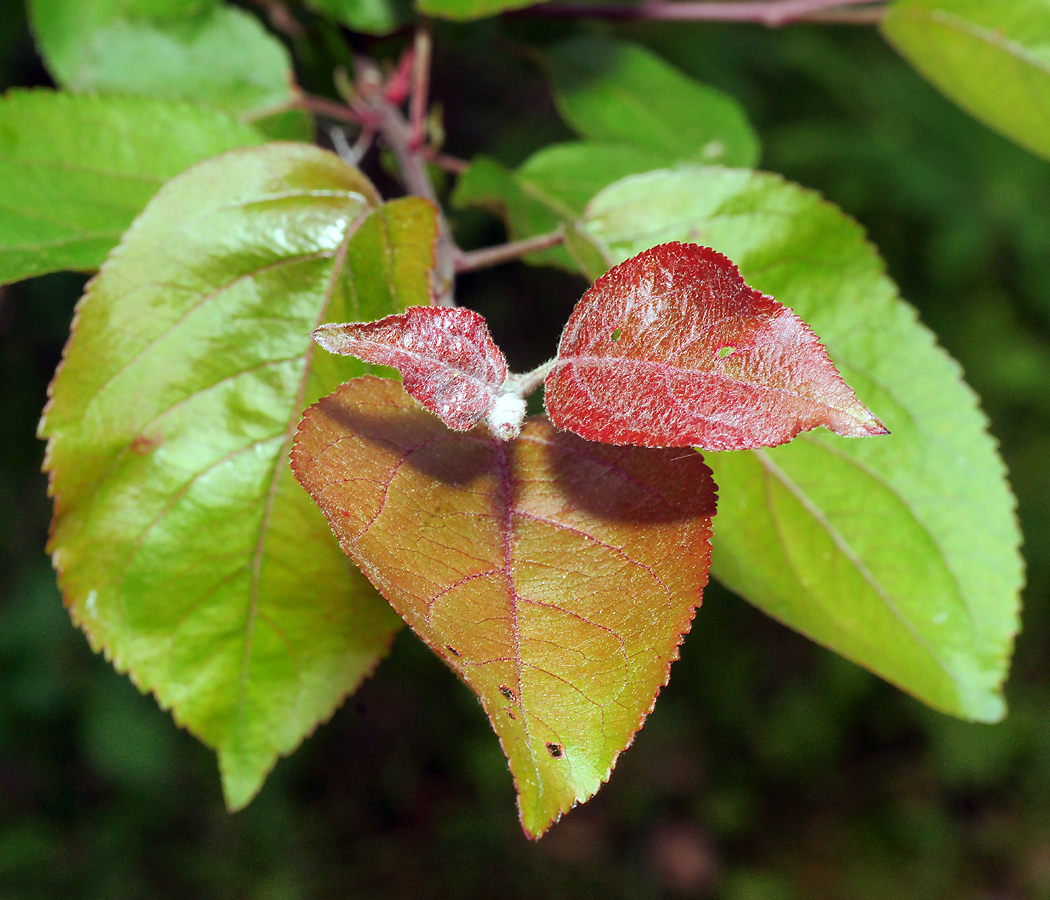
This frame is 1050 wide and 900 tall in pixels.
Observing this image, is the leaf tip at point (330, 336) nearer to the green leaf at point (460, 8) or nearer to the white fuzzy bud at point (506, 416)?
the white fuzzy bud at point (506, 416)

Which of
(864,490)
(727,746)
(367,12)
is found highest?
(367,12)

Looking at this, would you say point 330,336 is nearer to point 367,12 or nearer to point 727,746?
point 367,12

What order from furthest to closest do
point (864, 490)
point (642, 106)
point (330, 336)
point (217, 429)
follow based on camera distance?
1. point (642, 106)
2. point (864, 490)
3. point (217, 429)
4. point (330, 336)

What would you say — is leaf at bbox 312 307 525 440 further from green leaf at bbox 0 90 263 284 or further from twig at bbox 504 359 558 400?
green leaf at bbox 0 90 263 284

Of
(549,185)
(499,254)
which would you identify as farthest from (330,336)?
(549,185)

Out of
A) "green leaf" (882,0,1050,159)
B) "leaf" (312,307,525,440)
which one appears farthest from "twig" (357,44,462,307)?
"green leaf" (882,0,1050,159)

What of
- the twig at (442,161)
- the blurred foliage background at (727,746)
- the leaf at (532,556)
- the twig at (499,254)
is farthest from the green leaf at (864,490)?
the blurred foliage background at (727,746)
